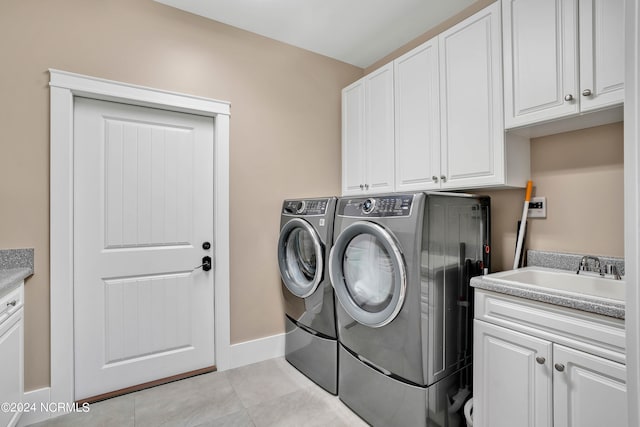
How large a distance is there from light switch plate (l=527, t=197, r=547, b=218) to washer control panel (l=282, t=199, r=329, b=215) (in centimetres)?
125

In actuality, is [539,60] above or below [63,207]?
above

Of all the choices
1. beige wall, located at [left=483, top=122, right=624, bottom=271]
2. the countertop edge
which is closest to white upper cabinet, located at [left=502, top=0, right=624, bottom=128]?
beige wall, located at [left=483, top=122, right=624, bottom=271]

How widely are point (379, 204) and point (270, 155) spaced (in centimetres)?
125

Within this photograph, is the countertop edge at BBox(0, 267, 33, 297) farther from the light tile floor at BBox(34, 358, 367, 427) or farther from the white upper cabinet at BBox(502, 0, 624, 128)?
the white upper cabinet at BBox(502, 0, 624, 128)

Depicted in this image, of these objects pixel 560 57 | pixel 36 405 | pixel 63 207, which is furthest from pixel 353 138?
pixel 36 405

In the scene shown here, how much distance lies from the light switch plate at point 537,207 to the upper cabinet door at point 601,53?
61cm

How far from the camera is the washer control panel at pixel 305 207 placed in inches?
85.0

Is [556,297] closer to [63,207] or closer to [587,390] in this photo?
[587,390]

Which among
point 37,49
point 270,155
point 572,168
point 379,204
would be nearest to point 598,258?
point 572,168

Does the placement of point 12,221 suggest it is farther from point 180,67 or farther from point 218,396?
point 218,396

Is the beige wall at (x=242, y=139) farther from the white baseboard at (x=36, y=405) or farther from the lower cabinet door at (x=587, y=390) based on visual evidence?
the lower cabinet door at (x=587, y=390)

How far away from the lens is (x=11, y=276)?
5.21 ft

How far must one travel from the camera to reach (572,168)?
1735mm

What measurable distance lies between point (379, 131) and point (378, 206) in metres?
1.01
